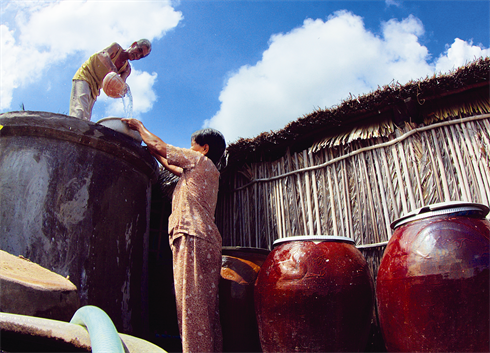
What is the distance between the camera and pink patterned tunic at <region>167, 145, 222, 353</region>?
229cm

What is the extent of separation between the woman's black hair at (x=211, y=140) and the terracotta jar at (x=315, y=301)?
50.8 inches

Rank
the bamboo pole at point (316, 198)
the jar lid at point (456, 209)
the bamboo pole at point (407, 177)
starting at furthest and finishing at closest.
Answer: the bamboo pole at point (316, 198) < the bamboo pole at point (407, 177) < the jar lid at point (456, 209)

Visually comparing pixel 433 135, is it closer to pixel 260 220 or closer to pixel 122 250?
pixel 260 220

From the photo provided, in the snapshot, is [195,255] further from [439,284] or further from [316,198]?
[316,198]

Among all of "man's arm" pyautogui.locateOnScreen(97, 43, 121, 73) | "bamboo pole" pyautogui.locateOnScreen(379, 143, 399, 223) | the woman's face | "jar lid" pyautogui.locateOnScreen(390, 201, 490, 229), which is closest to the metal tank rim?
the woman's face

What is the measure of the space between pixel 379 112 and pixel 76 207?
9.78 ft

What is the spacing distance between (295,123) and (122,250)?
235cm

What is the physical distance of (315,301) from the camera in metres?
2.11

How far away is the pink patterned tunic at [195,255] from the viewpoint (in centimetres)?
229

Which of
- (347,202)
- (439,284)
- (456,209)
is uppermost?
(347,202)

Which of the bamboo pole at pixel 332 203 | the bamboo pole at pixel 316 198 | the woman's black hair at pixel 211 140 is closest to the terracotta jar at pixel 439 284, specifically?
the bamboo pole at pixel 332 203

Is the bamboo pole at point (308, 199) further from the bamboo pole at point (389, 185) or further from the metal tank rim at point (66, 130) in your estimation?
the metal tank rim at point (66, 130)

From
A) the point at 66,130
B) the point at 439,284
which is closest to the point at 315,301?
the point at 439,284

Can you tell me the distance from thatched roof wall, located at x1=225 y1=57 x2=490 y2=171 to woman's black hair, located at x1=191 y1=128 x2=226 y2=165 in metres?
1.05
